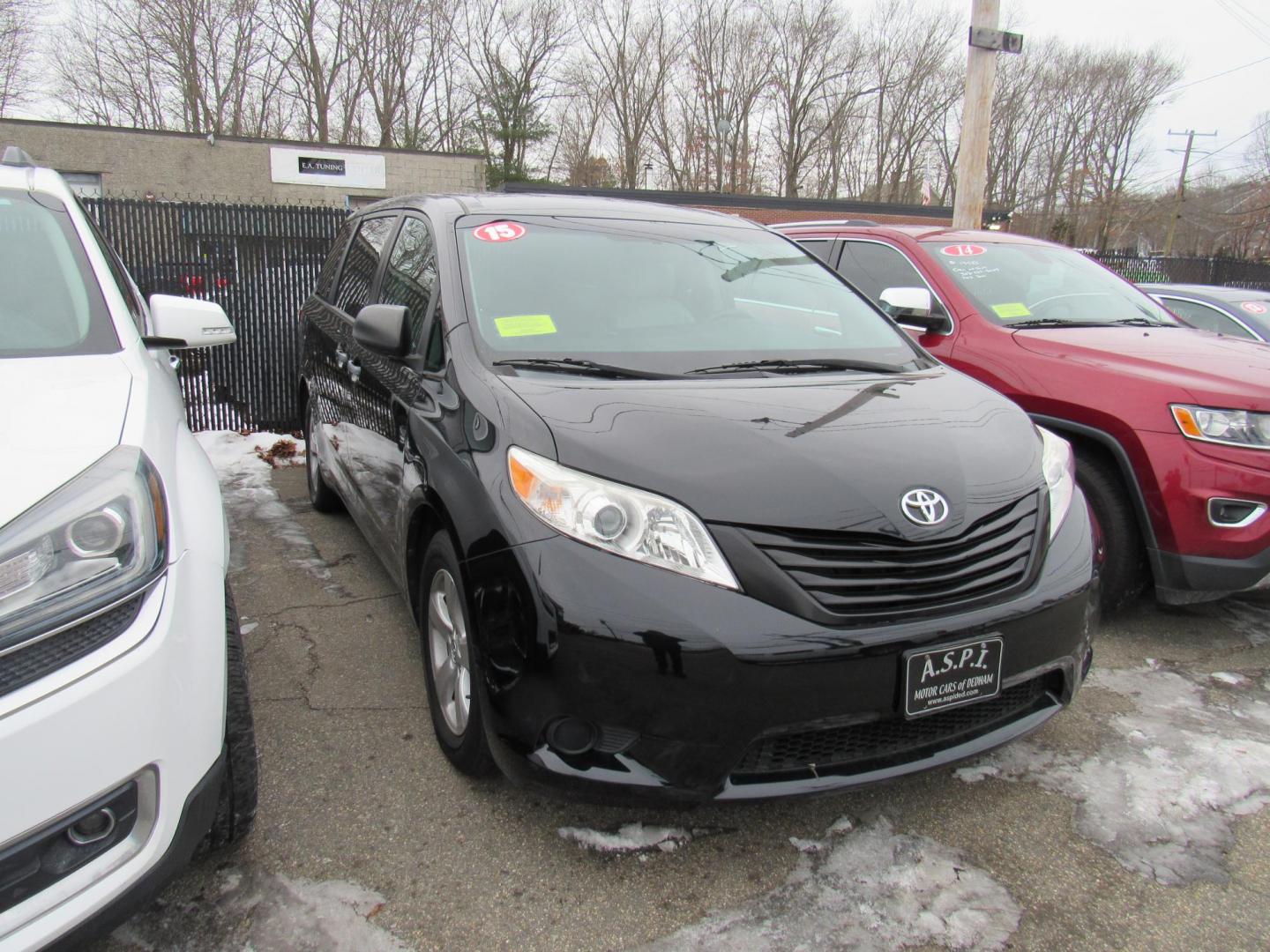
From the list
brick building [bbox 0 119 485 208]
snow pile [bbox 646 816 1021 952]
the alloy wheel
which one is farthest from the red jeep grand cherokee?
brick building [bbox 0 119 485 208]

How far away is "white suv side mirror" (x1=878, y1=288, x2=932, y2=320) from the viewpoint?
3951 millimetres

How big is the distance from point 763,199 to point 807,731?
1182 inches

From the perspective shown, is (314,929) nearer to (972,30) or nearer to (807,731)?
(807,731)

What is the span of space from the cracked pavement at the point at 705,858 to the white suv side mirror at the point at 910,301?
1866 millimetres

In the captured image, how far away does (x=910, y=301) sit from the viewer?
13.0 feet

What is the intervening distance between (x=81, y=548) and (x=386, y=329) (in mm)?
1351

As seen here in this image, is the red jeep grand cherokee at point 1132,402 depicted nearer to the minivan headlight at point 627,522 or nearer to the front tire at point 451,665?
the minivan headlight at point 627,522

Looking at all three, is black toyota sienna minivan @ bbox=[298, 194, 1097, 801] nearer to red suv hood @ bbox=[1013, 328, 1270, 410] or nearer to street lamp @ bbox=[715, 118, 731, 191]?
red suv hood @ bbox=[1013, 328, 1270, 410]

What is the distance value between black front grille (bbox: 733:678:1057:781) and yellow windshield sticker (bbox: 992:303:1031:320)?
2573 mm

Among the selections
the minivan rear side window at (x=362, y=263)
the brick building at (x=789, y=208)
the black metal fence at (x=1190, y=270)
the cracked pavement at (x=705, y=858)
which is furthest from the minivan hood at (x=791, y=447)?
the brick building at (x=789, y=208)

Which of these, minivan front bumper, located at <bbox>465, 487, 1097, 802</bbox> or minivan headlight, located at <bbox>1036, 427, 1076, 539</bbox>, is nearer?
minivan front bumper, located at <bbox>465, 487, 1097, 802</bbox>

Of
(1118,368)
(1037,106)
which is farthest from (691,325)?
(1037,106)

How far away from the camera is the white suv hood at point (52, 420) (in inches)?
57.3

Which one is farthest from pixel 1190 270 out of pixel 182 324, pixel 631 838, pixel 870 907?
pixel 182 324
